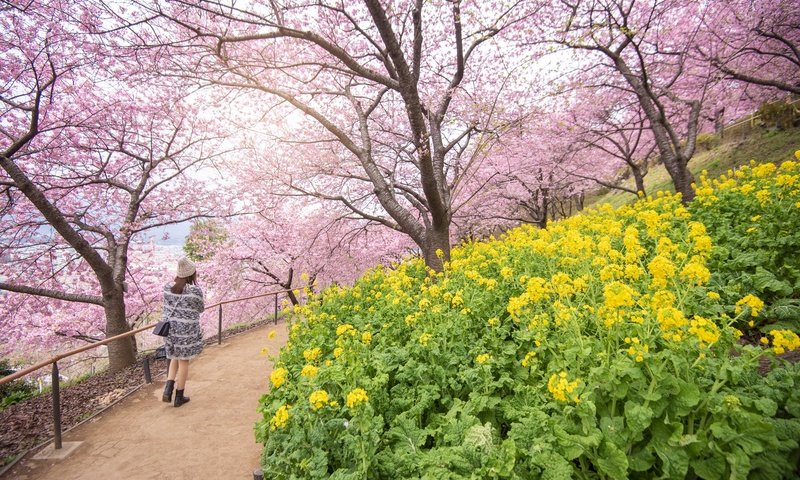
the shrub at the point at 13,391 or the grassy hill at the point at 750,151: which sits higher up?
the grassy hill at the point at 750,151

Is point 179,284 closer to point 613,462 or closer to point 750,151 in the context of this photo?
point 613,462

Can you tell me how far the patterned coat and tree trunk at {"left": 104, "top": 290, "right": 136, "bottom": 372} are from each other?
4.86 m

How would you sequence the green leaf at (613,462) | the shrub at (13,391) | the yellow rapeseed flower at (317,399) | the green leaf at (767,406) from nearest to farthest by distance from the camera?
the green leaf at (767,406) → the green leaf at (613,462) → the yellow rapeseed flower at (317,399) → the shrub at (13,391)

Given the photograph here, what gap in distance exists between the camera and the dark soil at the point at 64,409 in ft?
18.3

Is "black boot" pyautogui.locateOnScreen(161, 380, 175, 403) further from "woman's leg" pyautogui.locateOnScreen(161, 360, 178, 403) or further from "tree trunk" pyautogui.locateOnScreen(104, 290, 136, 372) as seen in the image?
"tree trunk" pyautogui.locateOnScreen(104, 290, 136, 372)

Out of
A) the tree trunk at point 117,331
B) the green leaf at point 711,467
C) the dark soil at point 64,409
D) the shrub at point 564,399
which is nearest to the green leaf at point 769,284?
the shrub at point 564,399

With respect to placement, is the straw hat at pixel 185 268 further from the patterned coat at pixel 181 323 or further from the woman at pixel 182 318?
the patterned coat at pixel 181 323

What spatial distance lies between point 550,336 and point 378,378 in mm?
1773

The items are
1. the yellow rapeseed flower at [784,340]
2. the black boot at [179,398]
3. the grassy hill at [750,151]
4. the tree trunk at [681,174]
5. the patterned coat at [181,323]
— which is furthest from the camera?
the grassy hill at [750,151]

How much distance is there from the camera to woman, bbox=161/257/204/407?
233 inches

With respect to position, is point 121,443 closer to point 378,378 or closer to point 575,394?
point 378,378

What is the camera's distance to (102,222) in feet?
38.0

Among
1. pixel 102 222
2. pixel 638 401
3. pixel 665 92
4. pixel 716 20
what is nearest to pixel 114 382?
pixel 102 222

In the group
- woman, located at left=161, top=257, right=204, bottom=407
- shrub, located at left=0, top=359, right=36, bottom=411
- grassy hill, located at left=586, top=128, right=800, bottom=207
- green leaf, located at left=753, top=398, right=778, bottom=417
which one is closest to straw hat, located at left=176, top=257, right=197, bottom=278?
woman, located at left=161, top=257, right=204, bottom=407
